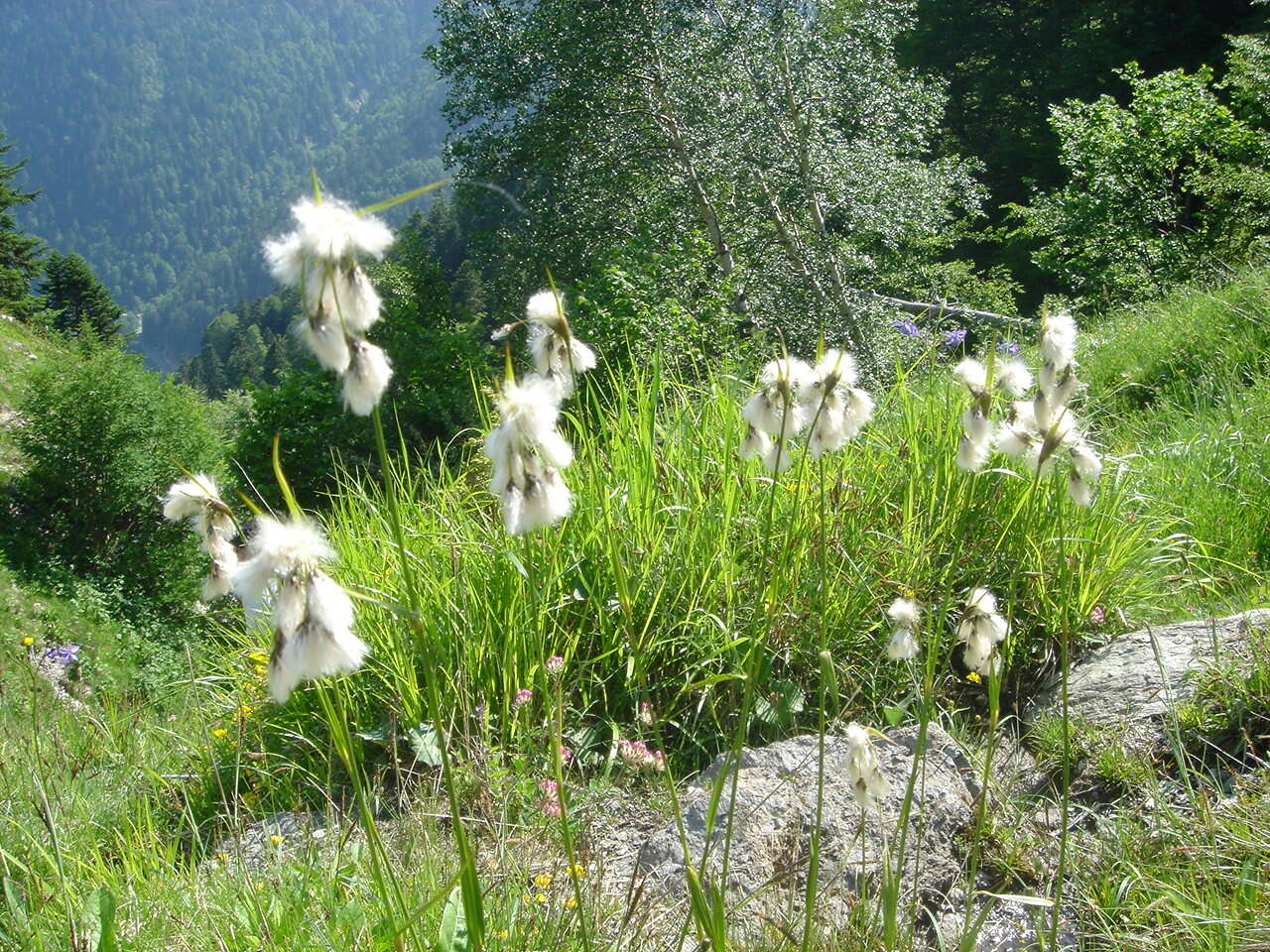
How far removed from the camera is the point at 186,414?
2006cm

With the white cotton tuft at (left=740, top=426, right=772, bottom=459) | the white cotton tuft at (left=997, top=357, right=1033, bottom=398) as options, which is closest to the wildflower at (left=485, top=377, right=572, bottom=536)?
the white cotton tuft at (left=740, top=426, right=772, bottom=459)

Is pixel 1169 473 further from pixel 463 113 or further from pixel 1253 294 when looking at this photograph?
pixel 463 113

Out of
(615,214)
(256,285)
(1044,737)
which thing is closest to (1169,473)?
(1044,737)

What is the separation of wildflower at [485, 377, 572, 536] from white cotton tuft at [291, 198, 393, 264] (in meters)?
0.22

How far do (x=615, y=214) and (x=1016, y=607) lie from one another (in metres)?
11.2

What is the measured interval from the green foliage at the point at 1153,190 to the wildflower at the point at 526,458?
1296 cm

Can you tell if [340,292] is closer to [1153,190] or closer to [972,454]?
[972,454]

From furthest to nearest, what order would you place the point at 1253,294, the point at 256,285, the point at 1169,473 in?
the point at 256,285
the point at 1253,294
the point at 1169,473

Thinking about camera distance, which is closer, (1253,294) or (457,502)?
(457,502)

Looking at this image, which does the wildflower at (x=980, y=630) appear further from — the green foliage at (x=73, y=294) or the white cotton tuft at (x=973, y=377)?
the green foliage at (x=73, y=294)

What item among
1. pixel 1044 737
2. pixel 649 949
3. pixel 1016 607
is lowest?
pixel 649 949

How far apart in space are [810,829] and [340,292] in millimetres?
1690

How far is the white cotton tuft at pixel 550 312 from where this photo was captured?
1202 mm

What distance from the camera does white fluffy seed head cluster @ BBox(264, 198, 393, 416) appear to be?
2.98 feet
